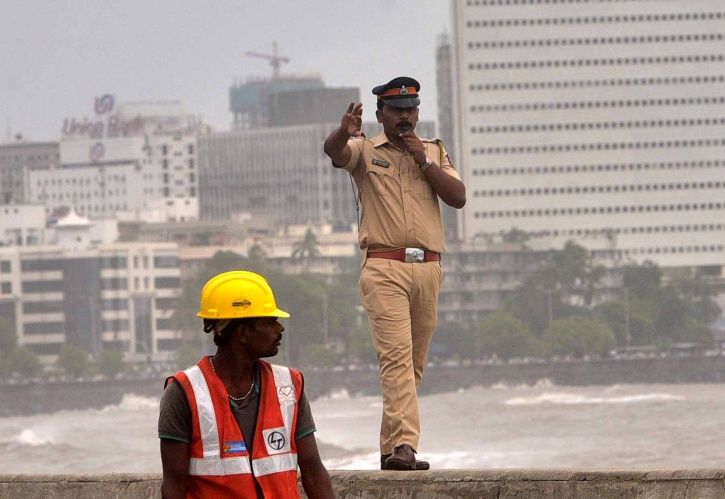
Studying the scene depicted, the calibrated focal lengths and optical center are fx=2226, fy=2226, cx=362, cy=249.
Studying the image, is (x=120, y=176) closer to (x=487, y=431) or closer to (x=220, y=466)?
(x=487, y=431)

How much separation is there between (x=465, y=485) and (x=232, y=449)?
1.94m

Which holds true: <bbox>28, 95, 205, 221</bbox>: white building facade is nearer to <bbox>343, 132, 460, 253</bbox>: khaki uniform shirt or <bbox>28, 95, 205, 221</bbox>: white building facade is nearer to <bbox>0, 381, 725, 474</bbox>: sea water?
<bbox>0, 381, 725, 474</bbox>: sea water

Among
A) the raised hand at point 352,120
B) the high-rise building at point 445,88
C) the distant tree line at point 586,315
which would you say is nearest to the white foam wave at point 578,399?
the distant tree line at point 586,315

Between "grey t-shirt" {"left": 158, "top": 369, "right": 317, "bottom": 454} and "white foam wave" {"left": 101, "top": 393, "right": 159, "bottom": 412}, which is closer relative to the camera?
"grey t-shirt" {"left": 158, "top": 369, "right": 317, "bottom": 454}

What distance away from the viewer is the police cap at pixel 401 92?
29.5ft

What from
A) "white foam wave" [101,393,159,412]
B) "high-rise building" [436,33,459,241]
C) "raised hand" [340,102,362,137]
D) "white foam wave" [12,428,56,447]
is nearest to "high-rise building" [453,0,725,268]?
"high-rise building" [436,33,459,241]

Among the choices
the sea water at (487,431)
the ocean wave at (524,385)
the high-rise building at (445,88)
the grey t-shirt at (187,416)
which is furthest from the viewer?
the high-rise building at (445,88)

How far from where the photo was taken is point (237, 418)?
19.6ft

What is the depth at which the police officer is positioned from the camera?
28.5 ft

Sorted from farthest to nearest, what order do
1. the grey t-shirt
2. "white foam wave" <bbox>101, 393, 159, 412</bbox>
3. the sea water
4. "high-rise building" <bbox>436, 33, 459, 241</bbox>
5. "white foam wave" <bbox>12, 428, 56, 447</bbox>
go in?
1. "high-rise building" <bbox>436, 33, 459, 241</bbox>
2. "white foam wave" <bbox>101, 393, 159, 412</bbox>
3. "white foam wave" <bbox>12, 428, 56, 447</bbox>
4. the sea water
5. the grey t-shirt

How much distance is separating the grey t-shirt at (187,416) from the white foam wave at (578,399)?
11466 centimetres

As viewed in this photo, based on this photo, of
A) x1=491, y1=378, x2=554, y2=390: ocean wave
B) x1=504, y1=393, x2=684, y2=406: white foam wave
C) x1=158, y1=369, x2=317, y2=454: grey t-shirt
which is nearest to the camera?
x1=158, y1=369, x2=317, y2=454: grey t-shirt

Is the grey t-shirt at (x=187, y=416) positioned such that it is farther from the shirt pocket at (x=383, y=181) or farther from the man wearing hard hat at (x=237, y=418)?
the shirt pocket at (x=383, y=181)

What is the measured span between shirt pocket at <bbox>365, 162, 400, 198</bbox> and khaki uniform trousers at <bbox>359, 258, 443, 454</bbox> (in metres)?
0.29
